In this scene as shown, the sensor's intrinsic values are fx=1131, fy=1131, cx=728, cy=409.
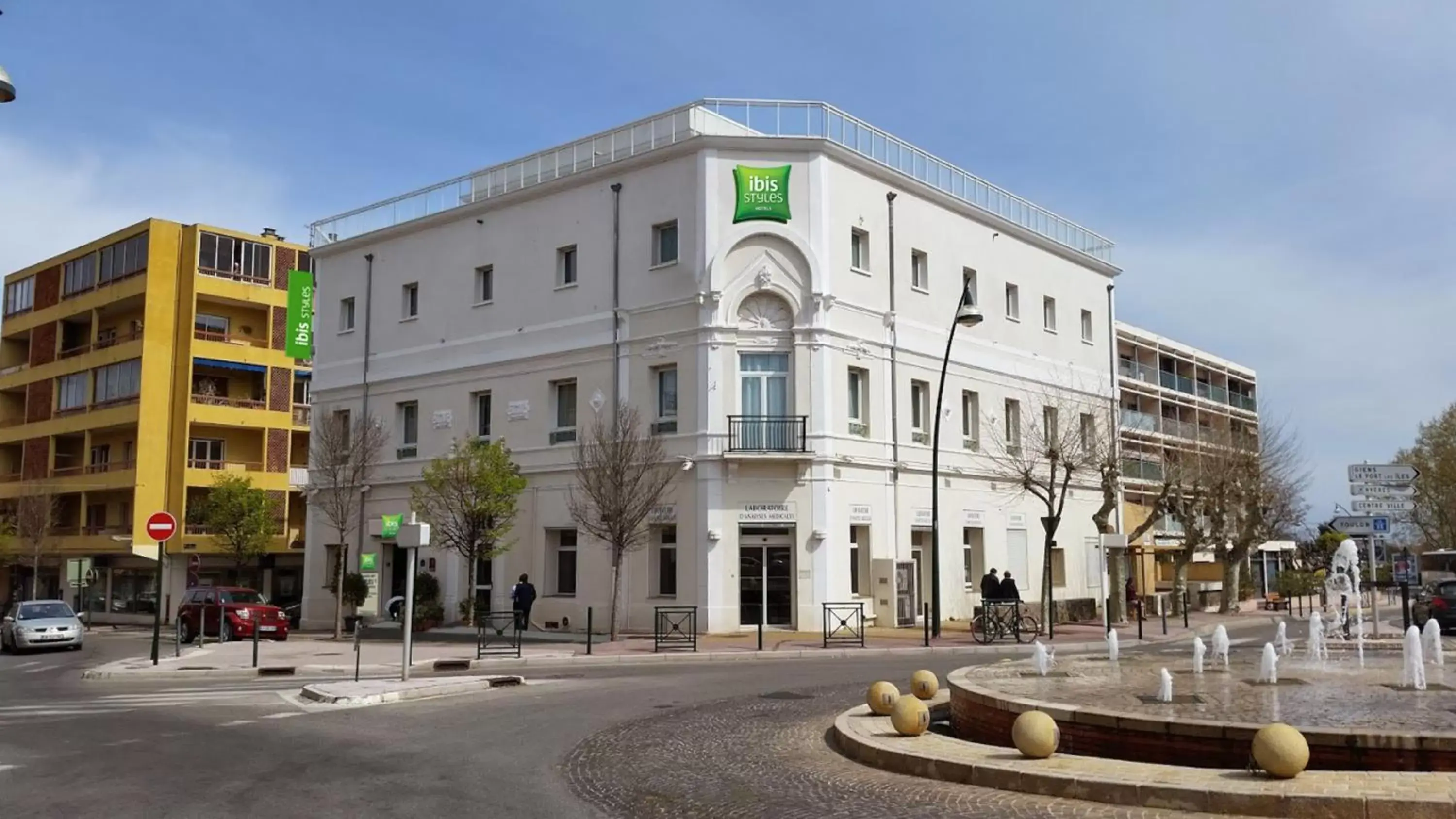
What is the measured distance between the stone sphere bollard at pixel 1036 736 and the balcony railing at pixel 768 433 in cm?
2017

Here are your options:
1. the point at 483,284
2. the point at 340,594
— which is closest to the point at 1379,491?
the point at 483,284

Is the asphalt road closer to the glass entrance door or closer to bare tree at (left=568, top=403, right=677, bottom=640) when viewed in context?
bare tree at (left=568, top=403, right=677, bottom=640)

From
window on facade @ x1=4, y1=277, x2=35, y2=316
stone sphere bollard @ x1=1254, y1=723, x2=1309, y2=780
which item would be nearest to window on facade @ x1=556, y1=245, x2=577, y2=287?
stone sphere bollard @ x1=1254, y1=723, x2=1309, y2=780

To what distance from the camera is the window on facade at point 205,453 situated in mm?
51312

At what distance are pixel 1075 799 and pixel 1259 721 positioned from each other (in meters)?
1.97

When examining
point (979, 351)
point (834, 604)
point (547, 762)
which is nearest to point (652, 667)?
point (834, 604)

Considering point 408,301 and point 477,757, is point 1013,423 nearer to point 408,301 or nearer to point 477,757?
point 408,301

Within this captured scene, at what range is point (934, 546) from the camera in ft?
92.0

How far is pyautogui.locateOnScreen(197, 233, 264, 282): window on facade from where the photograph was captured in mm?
52688

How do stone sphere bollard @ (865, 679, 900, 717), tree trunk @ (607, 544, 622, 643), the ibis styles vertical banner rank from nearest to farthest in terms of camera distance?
stone sphere bollard @ (865, 679, 900, 717), tree trunk @ (607, 544, 622, 643), the ibis styles vertical banner

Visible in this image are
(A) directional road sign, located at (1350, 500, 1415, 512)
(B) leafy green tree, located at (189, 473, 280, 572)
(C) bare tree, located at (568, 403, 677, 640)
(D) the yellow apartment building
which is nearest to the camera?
(A) directional road sign, located at (1350, 500, 1415, 512)

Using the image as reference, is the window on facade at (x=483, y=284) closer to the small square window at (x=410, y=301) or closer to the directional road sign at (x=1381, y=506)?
the small square window at (x=410, y=301)

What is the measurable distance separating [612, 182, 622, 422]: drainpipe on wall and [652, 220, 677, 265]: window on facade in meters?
1.18

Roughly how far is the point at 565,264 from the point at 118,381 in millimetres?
29729
